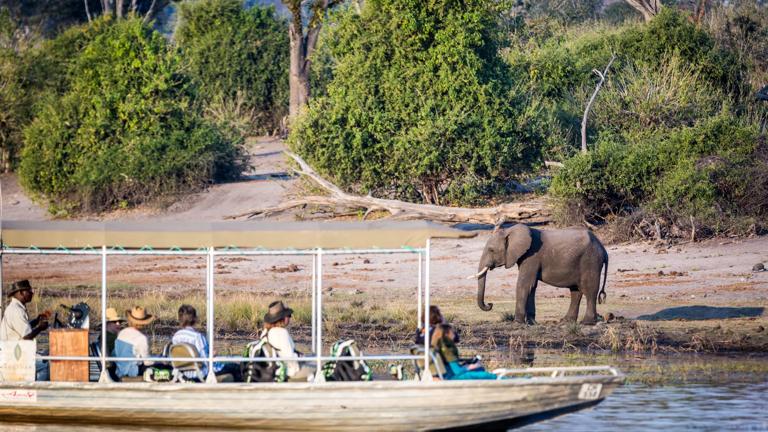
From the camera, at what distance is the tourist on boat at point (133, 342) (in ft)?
47.8

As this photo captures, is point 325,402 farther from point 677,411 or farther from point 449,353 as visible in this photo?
point 677,411

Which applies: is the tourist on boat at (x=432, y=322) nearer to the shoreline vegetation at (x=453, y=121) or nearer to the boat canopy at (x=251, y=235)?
the boat canopy at (x=251, y=235)

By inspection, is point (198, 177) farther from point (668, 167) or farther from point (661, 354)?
point (661, 354)

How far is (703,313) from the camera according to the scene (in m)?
21.7

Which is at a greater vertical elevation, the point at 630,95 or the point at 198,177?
the point at 630,95

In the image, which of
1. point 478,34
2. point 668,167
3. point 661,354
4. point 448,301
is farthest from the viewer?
point 478,34

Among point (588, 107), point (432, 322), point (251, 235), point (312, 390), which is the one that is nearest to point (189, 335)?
point (251, 235)

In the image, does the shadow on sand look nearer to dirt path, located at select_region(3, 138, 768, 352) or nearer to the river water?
dirt path, located at select_region(3, 138, 768, 352)

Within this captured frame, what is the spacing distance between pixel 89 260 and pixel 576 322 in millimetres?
11554

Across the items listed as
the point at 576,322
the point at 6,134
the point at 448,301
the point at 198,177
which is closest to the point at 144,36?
the point at 198,177

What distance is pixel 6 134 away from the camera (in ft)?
125

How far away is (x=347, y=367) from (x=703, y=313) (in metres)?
9.07

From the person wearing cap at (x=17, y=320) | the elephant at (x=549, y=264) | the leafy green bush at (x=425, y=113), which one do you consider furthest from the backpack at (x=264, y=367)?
the leafy green bush at (x=425, y=113)

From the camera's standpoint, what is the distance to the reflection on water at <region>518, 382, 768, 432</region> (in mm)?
15305
